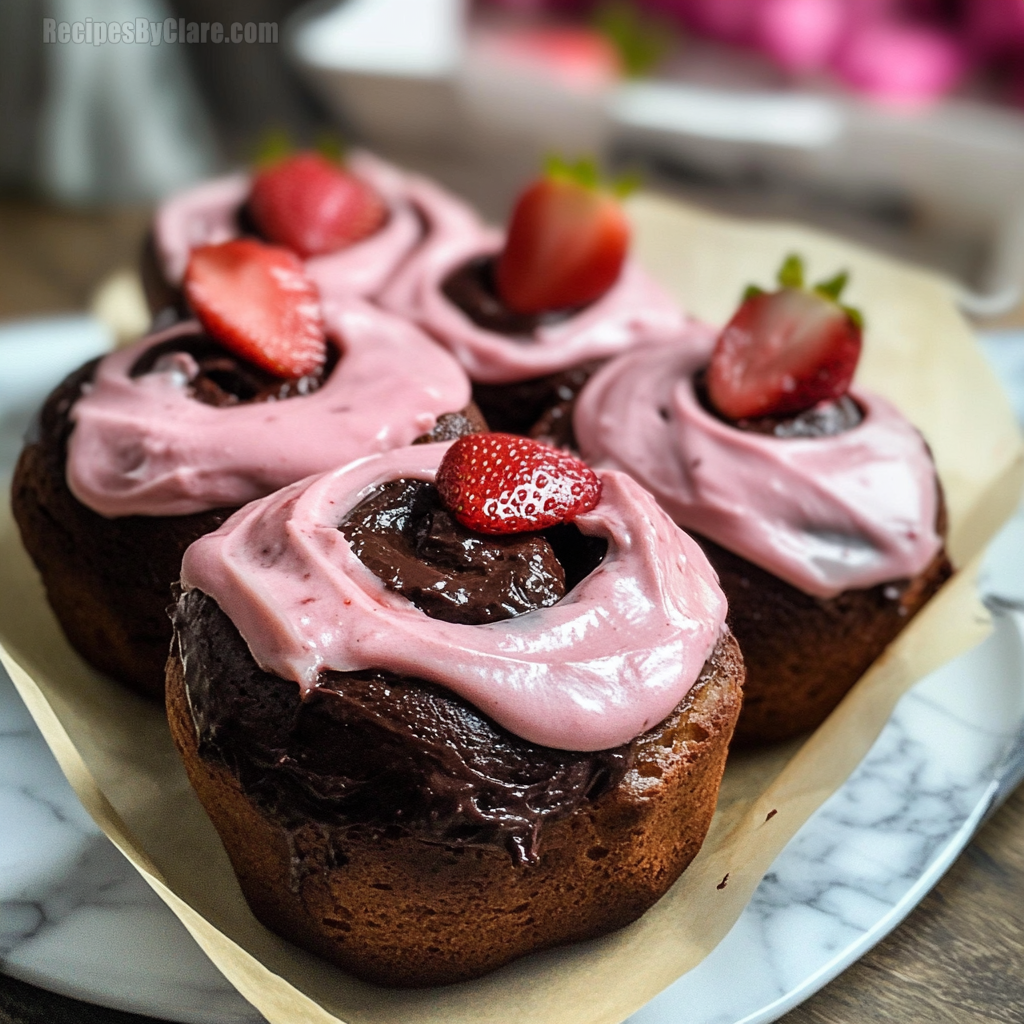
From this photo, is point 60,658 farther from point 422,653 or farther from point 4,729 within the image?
point 422,653

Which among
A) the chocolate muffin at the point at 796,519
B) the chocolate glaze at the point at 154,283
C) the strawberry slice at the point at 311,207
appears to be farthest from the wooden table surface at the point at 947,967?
the strawberry slice at the point at 311,207

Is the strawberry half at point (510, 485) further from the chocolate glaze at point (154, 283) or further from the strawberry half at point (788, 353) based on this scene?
the chocolate glaze at point (154, 283)

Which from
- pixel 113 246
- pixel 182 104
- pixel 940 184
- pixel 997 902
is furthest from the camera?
pixel 182 104

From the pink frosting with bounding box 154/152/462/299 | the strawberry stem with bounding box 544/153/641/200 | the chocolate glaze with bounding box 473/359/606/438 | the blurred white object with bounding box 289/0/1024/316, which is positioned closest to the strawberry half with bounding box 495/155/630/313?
the strawberry stem with bounding box 544/153/641/200

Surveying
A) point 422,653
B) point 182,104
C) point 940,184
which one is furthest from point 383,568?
point 182,104

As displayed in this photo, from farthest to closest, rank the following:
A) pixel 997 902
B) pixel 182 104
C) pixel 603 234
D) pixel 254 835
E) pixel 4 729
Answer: pixel 182 104
pixel 603 234
pixel 4 729
pixel 997 902
pixel 254 835

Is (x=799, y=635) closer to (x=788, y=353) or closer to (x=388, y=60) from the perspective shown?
(x=788, y=353)
